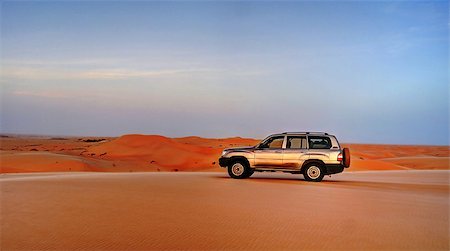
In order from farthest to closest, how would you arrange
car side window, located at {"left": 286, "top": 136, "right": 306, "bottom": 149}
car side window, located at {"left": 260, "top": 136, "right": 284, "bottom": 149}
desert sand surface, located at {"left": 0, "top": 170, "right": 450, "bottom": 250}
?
1. car side window, located at {"left": 260, "top": 136, "right": 284, "bottom": 149}
2. car side window, located at {"left": 286, "top": 136, "right": 306, "bottom": 149}
3. desert sand surface, located at {"left": 0, "top": 170, "right": 450, "bottom": 250}

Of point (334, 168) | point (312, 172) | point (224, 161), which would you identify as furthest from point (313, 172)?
point (224, 161)

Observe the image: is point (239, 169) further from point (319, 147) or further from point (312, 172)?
point (319, 147)

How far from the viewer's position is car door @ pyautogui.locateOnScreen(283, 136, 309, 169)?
19.8 meters

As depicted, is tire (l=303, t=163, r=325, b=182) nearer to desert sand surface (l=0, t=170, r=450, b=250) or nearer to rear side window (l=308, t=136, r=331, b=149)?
rear side window (l=308, t=136, r=331, b=149)

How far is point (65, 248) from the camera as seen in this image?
8406 millimetres

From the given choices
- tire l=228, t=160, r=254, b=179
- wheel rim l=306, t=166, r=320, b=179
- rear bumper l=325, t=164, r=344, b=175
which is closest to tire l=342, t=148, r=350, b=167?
rear bumper l=325, t=164, r=344, b=175

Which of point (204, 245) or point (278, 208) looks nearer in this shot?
point (204, 245)

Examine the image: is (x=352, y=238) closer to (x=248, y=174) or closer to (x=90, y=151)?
(x=248, y=174)

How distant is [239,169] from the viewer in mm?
20547

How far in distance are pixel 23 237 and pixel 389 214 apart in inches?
313

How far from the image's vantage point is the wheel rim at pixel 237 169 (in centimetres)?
2052

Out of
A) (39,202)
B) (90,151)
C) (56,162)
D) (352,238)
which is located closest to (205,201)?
(39,202)

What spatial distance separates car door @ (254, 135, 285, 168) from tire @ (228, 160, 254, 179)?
471mm

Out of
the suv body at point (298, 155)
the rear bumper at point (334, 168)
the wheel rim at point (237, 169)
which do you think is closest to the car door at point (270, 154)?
the suv body at point (298, 155)
